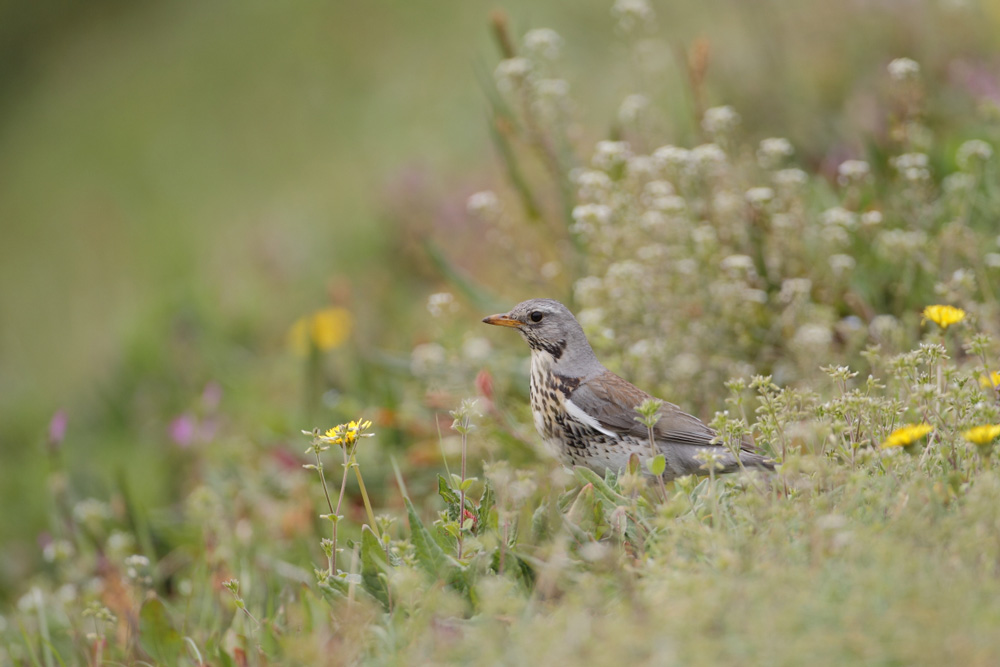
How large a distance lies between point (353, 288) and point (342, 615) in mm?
5348

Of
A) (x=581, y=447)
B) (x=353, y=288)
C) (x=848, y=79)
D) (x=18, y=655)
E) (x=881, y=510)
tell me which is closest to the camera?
(x=881, y=510)

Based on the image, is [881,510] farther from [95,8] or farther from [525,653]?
[95,8]

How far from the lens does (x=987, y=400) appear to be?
2777mm

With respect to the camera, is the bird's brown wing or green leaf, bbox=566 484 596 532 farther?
the bird's brown wing

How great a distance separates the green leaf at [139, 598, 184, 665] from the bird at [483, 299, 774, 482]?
1.43 meters

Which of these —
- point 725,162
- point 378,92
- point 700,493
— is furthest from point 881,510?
point 378,92

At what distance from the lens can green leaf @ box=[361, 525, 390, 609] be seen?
8.63 ft

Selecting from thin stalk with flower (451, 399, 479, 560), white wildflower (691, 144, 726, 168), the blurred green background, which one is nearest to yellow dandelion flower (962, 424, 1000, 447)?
thin stalk with flower (451, 399, 479, 560)

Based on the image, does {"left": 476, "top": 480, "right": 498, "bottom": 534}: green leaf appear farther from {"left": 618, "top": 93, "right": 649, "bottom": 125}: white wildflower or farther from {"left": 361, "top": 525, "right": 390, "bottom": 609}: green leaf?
{"left": 618, "top": 93, "right": 649, "bottom": 125}: white wildflower

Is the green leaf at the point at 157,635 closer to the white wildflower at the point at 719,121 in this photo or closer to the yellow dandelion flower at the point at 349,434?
the yellow dandelion flower at the point at 349,434

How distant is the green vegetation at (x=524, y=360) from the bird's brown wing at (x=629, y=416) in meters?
0.19

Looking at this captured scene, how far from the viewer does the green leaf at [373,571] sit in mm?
2631

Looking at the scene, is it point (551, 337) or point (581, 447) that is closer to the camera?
point (581, 447)

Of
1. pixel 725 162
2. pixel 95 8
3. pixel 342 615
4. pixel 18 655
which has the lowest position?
pixel 18 655
